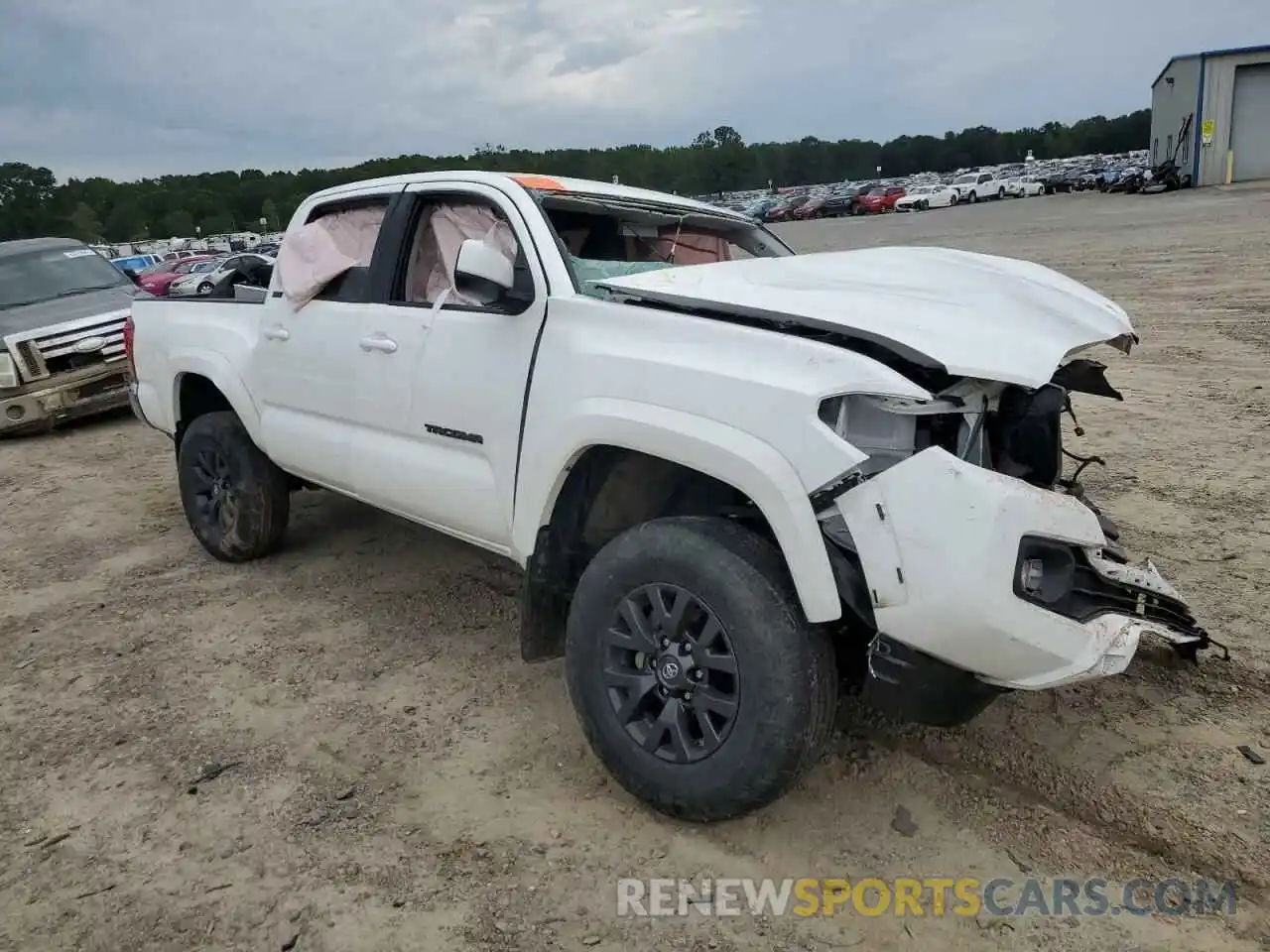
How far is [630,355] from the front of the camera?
2.84 metres

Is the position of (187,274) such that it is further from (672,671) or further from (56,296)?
(672,671)

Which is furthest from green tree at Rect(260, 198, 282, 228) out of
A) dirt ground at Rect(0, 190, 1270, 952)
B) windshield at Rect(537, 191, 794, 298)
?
windshield at Rect(537, 191, 794, 298)

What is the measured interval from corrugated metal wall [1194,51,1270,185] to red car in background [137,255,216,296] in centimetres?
4043

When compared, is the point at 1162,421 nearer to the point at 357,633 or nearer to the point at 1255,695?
the point at 1255,695

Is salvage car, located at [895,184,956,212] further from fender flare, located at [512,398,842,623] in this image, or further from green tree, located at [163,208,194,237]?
green tree, located at [163,208,194,237]

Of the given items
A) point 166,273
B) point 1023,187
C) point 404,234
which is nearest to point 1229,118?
point 1023,187

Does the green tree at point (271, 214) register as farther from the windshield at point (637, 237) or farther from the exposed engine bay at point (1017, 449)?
the exposed engine bay at point (1017, 449)

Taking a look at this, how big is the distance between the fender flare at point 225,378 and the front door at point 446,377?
0.94 meters

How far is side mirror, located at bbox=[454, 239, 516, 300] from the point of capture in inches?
121

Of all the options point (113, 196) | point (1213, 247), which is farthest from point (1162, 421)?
point (113, 196)

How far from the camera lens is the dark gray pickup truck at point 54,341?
28.6 ft

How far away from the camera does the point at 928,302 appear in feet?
9.10

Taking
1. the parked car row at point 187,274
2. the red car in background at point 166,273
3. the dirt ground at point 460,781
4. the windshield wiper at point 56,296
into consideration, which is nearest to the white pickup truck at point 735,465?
the dirt ground at point 460,781

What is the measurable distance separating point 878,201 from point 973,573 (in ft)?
169
